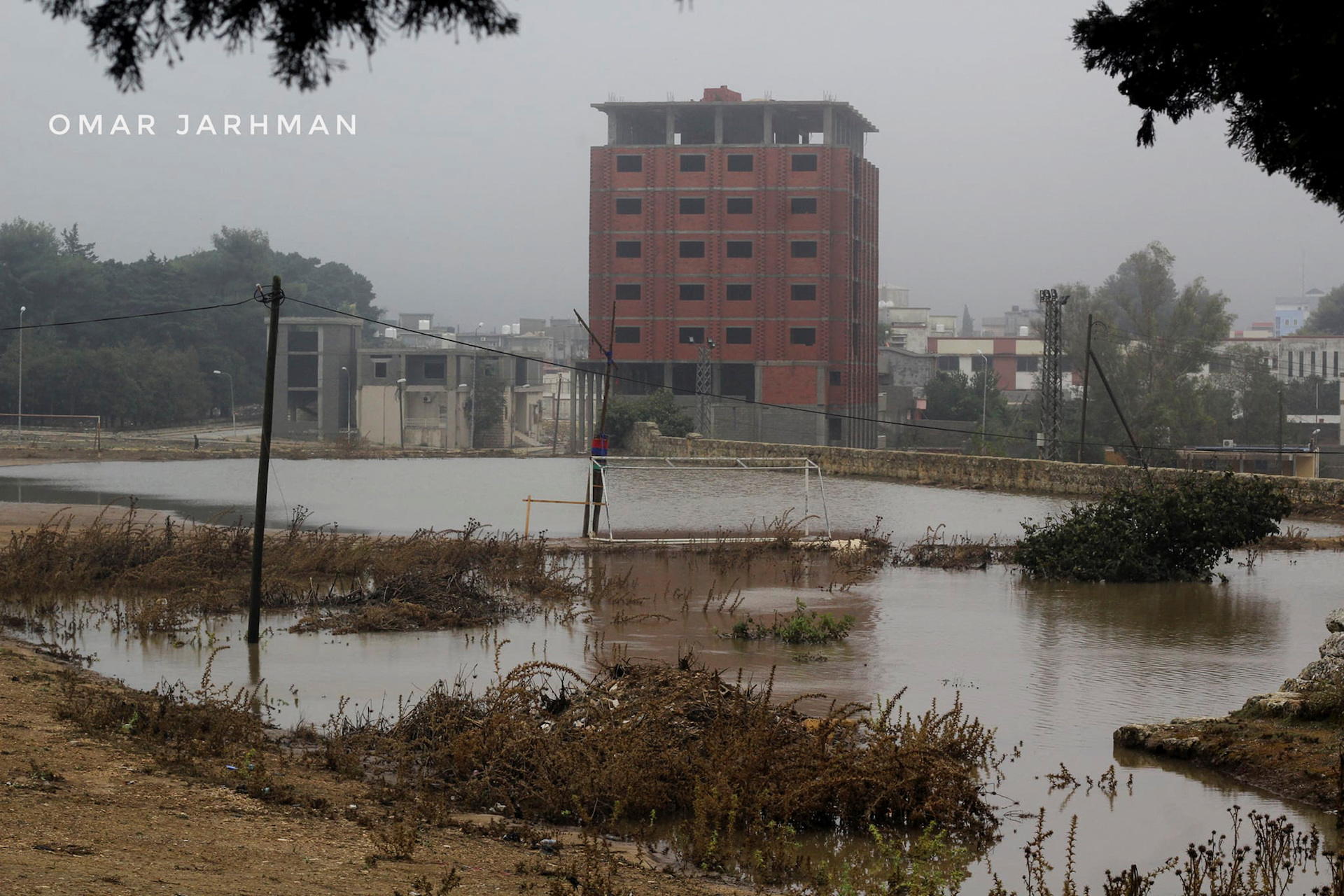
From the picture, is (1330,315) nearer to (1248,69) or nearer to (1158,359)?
(1158,359)

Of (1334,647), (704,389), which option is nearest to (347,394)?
(704,389)

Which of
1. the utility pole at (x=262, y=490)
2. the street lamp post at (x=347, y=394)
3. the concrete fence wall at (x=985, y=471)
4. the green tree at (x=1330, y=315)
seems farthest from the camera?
the green tree at (x=1330, y=315)

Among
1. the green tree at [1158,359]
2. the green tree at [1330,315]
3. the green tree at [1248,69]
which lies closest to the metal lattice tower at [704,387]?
the green tree at [1158,359]

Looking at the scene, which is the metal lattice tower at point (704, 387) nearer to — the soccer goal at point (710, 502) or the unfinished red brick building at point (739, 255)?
the unfinished red brick building at point (739, 255)

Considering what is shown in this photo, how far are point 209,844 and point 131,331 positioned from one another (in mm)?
108998

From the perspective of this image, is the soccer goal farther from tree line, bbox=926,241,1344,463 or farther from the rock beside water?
tree line, bbox=926,241,1344,463

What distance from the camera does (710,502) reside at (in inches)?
1519

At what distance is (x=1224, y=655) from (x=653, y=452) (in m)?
49.6

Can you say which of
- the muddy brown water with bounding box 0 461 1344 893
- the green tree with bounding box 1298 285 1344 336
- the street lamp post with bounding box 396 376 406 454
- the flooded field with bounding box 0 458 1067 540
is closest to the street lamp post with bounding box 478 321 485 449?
the street lamp post with bounding box 396 376 406 454

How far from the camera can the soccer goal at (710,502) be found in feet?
90.9

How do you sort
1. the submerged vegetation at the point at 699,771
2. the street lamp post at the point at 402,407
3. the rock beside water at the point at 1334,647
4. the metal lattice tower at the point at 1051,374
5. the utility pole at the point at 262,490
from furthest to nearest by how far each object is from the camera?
the street lamp post at the point at 402,407 < the metal lattice tower at the point at 1051,374 < the utility pole at the point at 262,490 < the rock beside water at the point at 1334,647 < the submerged vegetation at the point at 699,771

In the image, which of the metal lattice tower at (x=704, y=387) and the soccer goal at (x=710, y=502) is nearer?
the soccer goal at (x=710, y=502)

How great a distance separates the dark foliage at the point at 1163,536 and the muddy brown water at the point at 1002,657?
691 millimetres

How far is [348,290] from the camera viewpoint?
513ft
